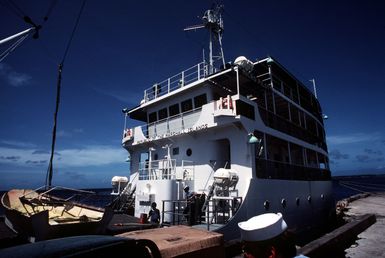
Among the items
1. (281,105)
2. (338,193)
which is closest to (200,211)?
(281,105)

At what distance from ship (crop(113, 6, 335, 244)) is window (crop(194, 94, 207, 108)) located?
0.19 feet

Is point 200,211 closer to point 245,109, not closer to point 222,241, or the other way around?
point 245,109

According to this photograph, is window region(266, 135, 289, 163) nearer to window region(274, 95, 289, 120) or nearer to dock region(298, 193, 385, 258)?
window region(274, 95, 289, 120)

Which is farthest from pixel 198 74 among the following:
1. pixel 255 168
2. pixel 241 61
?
pixel 255 168

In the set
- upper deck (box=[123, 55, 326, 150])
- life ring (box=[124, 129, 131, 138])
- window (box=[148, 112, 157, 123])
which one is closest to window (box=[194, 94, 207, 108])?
upper deck (box=[123, 55, 326, 150])

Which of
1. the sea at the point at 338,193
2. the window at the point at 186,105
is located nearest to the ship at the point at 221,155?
the window at the point at 186,105

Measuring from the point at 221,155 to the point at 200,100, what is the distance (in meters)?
3.72

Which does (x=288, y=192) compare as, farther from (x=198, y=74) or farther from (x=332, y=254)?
(x=198, y=74)

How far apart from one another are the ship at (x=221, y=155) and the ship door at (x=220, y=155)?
0.19 ft

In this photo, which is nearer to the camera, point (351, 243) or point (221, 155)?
point (351, 243)

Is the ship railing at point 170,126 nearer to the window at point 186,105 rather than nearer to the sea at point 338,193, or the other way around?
the window at point 186,105

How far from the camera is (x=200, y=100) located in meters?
15.6

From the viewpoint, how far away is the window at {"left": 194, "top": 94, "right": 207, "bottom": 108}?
1541 cm

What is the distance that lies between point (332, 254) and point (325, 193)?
1465 cm
